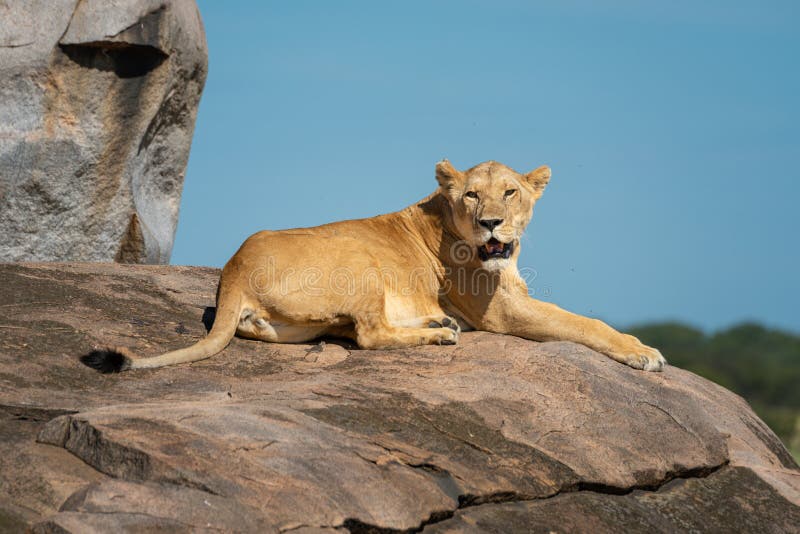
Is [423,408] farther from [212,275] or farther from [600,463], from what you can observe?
[212,275]

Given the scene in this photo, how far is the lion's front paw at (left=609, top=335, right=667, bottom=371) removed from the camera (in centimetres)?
736

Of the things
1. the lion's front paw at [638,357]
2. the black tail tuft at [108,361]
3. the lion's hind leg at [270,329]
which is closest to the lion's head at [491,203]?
the lion's front paw at [638,357]

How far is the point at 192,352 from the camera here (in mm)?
6605

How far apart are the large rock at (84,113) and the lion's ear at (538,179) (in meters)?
4.25

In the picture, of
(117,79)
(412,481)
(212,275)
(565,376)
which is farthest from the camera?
(117,79)

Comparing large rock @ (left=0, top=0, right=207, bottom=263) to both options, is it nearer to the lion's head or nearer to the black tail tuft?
the lion's head

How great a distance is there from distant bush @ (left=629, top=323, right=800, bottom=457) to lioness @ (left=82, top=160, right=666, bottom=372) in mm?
32013

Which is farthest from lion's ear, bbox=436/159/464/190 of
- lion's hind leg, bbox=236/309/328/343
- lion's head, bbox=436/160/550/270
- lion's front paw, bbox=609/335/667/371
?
lion's front paw, bbox=609/335/667/371

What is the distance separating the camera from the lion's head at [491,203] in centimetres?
752

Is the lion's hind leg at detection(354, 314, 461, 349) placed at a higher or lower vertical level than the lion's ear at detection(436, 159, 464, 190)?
lower

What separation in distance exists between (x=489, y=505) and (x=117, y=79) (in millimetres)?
6701

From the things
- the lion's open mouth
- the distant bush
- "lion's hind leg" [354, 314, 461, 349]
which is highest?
the lion's open mouth

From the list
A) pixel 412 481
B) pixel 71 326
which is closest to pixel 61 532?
pixel 412 481

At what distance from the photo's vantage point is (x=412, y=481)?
5078 millimetres
